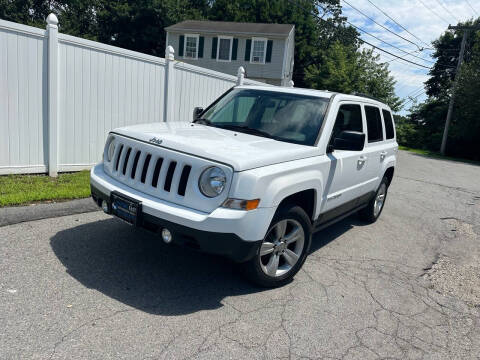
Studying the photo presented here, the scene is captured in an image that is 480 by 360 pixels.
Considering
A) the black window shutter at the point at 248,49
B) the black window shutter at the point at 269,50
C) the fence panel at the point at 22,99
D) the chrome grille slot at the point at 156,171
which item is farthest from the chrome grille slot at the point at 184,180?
the black window shutter at the point at 248,49

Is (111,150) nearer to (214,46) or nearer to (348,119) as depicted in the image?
(348,119)

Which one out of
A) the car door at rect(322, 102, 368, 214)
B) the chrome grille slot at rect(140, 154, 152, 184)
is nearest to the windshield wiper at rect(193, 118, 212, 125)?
the chrome grille slot at rect(140, 154, 152, 184)

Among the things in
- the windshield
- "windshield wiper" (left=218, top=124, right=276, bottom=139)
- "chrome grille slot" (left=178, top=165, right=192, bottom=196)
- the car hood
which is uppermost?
the windshield

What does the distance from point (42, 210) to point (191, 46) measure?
27.6 meters

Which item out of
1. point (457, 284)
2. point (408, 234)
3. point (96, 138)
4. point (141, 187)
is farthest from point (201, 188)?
point (96, 138)

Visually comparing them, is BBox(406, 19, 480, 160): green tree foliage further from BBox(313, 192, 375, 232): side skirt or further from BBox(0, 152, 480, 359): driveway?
BBox(0, 152, 480, 359): driveway

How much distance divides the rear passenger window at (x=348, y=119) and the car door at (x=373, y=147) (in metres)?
0.31

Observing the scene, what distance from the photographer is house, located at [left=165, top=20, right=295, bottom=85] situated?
29.1m

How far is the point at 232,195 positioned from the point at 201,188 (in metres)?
0.29

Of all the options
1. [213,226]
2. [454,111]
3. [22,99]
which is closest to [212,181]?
[213,226]

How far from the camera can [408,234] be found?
6395 mm

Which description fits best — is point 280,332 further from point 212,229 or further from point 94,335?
point 94,335

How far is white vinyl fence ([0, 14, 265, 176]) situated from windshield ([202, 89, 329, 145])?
320 cm

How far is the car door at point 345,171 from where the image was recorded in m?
4.51
